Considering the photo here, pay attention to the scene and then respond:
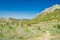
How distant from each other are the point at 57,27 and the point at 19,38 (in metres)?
8.08

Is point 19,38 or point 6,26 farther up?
point 6,26

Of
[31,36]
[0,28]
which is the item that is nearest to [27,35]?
[31,36]

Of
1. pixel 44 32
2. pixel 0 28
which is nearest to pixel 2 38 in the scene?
pixel 0 28

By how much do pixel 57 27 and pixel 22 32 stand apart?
670cm

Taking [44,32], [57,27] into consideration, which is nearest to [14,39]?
[44,32]

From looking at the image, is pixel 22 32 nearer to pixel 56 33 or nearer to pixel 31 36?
pixel 31 36

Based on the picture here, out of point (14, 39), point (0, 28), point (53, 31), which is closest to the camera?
point (14, 39)

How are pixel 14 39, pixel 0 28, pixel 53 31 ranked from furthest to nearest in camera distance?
pixel 53 31 → pixel 0 28 → pixel 14 39

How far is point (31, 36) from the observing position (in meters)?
25.8

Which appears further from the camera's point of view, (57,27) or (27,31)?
(57,27)

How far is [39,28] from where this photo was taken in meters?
29.2

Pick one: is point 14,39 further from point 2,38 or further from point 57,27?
point 57,27

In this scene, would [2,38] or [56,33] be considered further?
[56,33]

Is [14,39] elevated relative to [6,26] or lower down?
lower down
